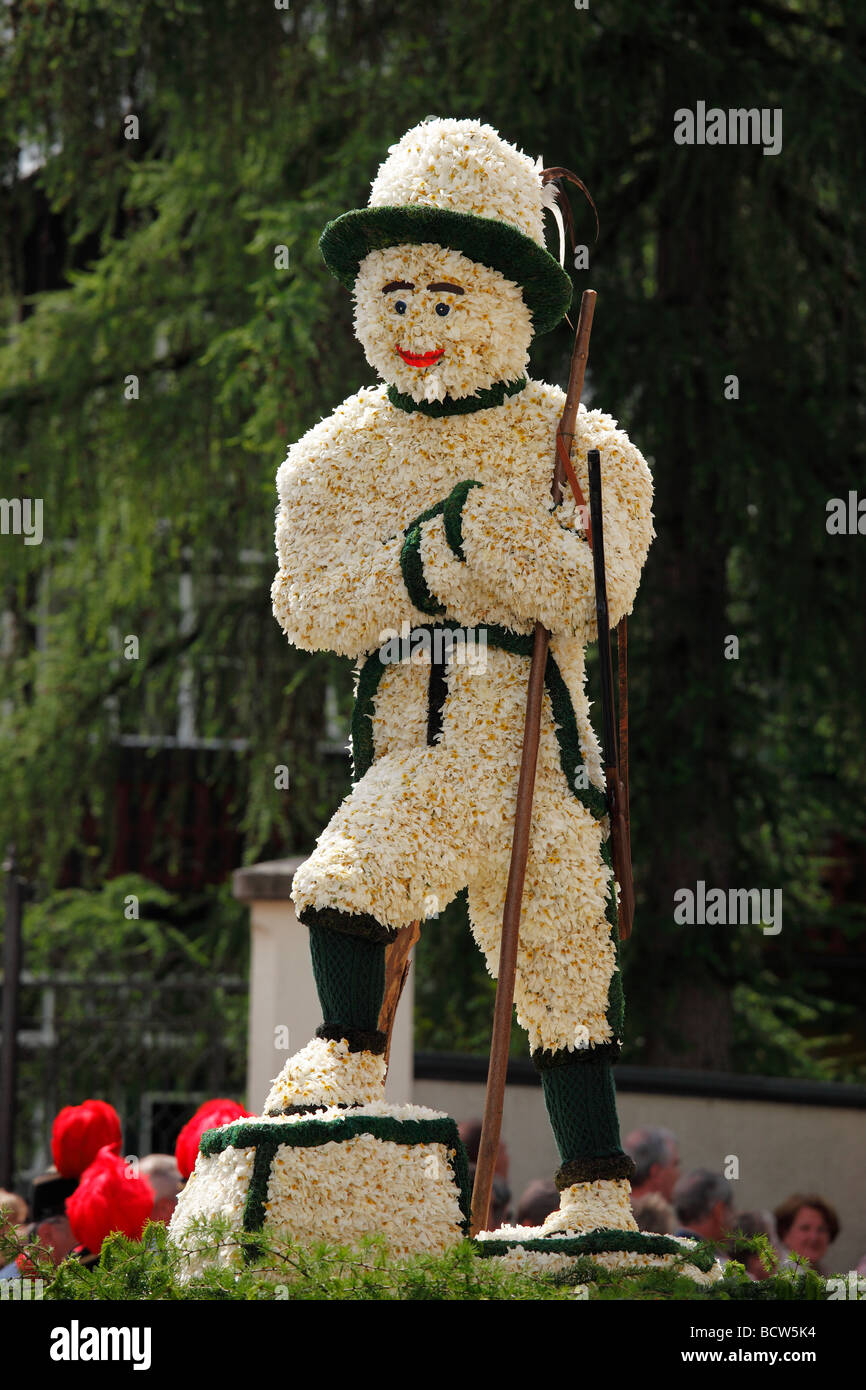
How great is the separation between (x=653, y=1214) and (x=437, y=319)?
2.75m

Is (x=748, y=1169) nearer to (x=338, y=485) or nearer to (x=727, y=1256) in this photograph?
(x=727, y=1256)

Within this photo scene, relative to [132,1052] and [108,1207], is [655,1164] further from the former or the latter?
[132,1052]

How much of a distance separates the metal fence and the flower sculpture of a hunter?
14.5ft

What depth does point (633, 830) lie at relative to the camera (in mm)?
8180

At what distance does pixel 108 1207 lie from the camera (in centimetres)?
404

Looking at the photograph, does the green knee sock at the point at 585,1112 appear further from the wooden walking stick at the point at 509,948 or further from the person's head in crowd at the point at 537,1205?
the person's head in crowd at the point at 537,1205

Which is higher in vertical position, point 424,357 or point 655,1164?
point 424,357

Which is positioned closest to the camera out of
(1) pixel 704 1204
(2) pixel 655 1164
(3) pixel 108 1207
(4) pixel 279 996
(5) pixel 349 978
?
(5) pixel 349 978

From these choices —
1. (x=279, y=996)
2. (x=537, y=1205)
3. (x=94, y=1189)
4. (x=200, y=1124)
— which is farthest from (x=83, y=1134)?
(x=279, y=996)

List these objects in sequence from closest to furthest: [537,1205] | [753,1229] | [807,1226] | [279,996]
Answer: [537,1205]
[753,1229]
[807,1226]
[279,996]

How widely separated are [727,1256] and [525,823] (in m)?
2.41

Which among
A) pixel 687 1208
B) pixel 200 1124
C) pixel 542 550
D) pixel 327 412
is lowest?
pixel 687 1208

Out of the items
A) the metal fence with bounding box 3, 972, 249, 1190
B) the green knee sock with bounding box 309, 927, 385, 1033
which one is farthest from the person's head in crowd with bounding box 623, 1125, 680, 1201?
the metal fence with bounding box 3, 972, 249, 1190

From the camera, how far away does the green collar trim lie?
3.75m
